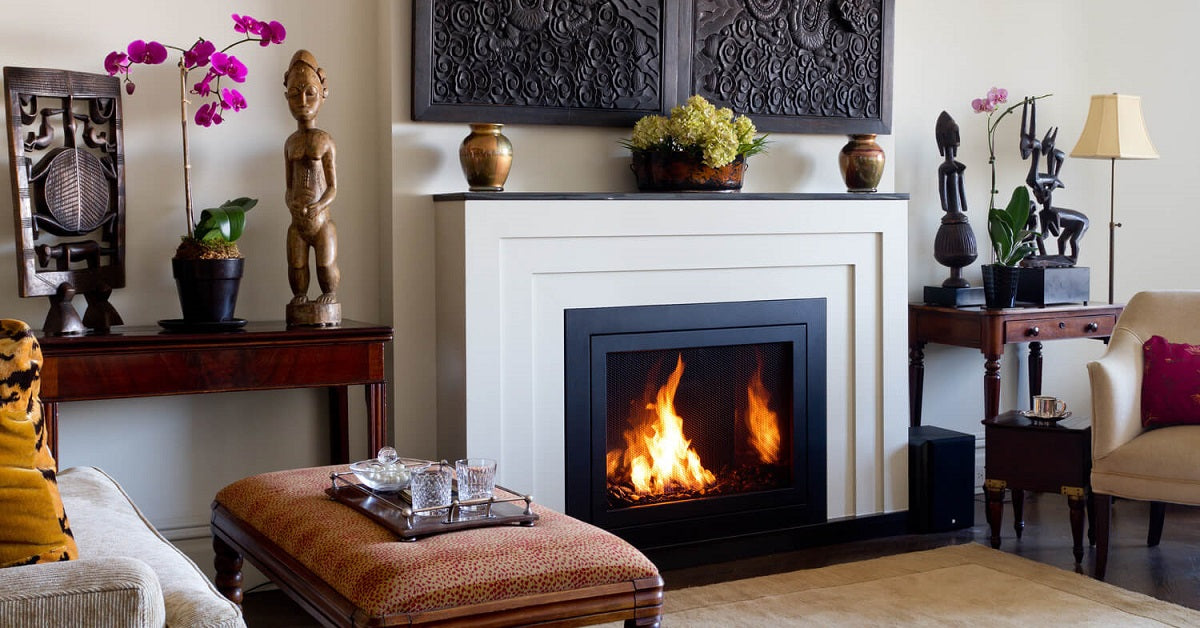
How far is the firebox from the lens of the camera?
3562mm

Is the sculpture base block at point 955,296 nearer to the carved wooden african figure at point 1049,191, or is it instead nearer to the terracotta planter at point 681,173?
the carved wooden african figure at point 1049,191

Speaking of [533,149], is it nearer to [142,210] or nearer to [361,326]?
[361,326]

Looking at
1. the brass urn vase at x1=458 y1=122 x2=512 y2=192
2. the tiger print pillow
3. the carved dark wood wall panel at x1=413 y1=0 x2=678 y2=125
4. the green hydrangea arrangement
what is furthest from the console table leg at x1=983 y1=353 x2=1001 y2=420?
the tiger print pillow

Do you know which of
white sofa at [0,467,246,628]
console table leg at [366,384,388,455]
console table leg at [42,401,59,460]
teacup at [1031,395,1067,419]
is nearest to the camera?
white sofa at [0,467,246,628]

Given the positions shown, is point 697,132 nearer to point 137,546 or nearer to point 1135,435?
point 1135,435

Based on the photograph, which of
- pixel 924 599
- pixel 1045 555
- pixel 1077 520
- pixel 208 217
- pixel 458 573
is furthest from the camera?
pixel 1045 555

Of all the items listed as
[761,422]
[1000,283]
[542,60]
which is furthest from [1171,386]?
[542,60]

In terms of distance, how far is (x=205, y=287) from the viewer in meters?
3.06

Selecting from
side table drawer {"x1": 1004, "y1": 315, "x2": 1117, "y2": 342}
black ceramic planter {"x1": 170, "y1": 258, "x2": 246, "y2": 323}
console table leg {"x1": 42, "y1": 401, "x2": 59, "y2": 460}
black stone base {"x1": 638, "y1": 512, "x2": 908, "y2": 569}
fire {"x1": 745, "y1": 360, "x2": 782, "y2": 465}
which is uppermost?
black ceramic planter {"x1": 170, "y1": 258, "x2": 246, "y2": 323}

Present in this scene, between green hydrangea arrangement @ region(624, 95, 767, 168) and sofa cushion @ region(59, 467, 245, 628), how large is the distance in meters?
1.82

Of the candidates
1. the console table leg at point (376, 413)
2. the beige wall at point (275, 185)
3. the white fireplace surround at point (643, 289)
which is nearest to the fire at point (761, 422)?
the white fireplace surround at point (643, 289)

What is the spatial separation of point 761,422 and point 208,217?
5.93 ft

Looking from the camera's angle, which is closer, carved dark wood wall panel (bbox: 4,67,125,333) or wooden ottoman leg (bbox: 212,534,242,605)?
wooden ottoman leg (bbox: 212,534,242,605)

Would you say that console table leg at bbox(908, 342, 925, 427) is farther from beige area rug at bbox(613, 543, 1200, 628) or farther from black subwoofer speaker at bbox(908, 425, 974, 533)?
beige area rug at bbox(613, 543, 1200, 628)
